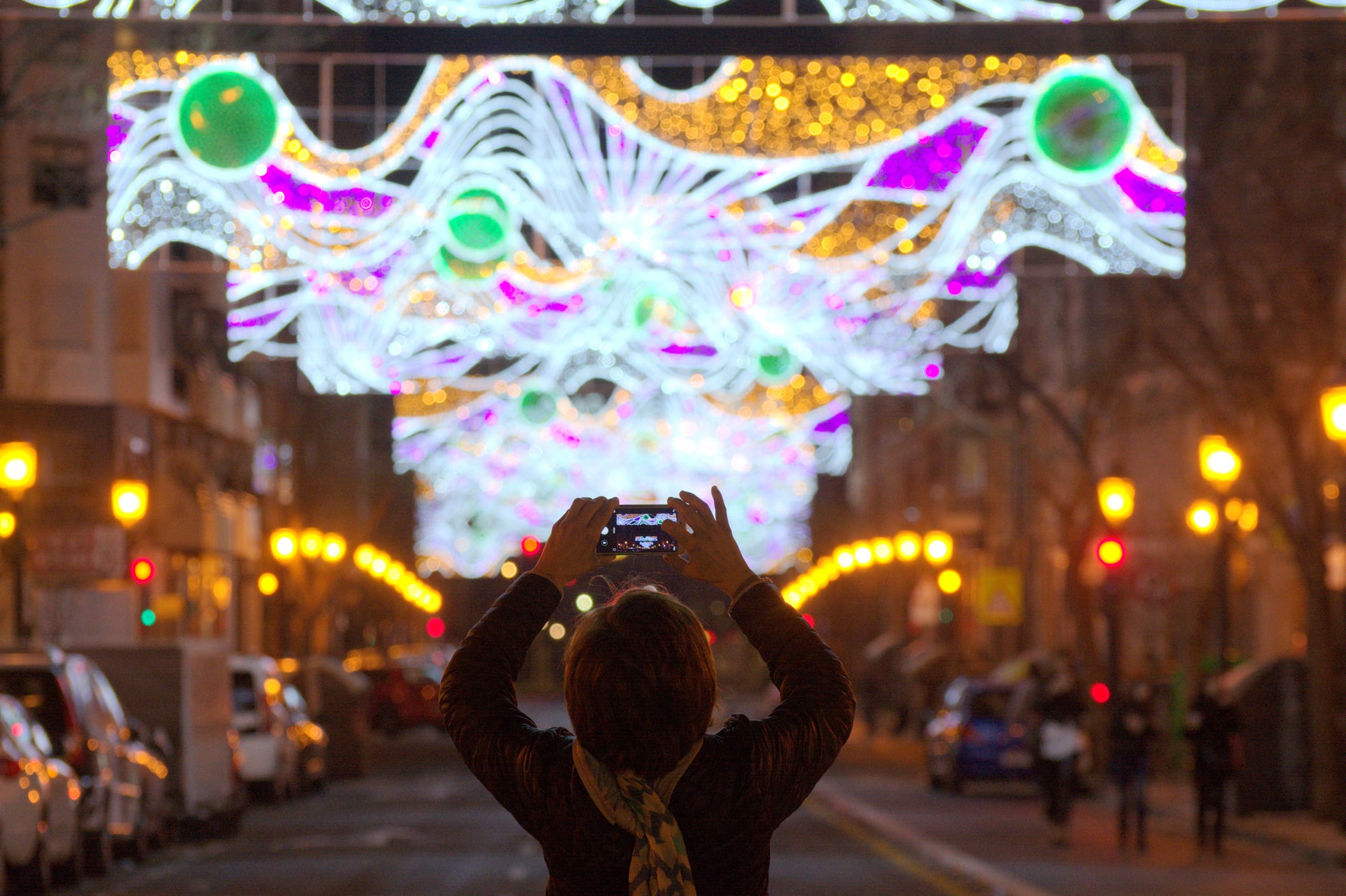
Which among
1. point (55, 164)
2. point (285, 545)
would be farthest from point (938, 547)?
point (55, 164)

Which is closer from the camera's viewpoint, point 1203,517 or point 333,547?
point 1203,517

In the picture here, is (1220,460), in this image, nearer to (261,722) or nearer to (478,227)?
(478,227)

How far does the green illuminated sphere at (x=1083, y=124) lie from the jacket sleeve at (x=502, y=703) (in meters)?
15.8

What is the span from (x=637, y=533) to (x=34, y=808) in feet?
43.4

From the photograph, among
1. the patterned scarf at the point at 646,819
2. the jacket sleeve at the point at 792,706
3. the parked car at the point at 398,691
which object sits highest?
the jacket sleeve at the point at 792,706

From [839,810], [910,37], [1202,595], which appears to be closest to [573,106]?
[910,37]

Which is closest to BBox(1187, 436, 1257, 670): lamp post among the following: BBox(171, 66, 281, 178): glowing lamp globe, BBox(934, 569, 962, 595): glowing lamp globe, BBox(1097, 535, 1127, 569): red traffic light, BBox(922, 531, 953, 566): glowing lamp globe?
BBox(1097, 535, 1127, 569): red traffic light

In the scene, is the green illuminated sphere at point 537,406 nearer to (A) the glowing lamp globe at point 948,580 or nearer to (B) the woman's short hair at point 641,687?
(B) the woman's short hair at point 641,687

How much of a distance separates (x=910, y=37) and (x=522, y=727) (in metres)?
14.6

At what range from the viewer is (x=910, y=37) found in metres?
18.2

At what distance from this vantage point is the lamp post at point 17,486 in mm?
25297

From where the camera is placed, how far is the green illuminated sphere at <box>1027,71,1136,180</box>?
19.5 meters

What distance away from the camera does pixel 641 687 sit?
3.99 meters

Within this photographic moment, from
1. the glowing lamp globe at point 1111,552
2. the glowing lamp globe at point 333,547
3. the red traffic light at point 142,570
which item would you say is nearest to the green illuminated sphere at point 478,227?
the glowing lamp globe at point 1111,552
